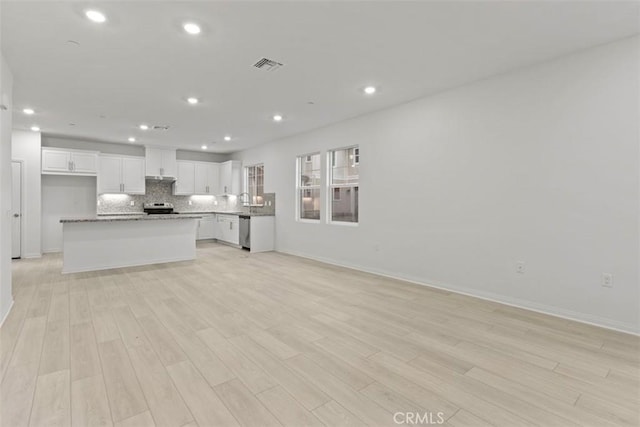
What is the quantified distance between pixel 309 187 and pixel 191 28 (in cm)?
415

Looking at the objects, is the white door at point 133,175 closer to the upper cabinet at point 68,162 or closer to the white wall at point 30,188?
the upper cabinet at point 68,162

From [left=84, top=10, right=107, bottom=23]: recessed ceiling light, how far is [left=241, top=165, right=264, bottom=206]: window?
558 centimetres

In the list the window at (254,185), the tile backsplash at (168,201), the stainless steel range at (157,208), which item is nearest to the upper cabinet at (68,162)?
the tile backsplash at (168,201)

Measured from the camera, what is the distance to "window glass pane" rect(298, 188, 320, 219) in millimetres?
6344

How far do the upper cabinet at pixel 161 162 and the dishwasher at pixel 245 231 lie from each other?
249 centimetres

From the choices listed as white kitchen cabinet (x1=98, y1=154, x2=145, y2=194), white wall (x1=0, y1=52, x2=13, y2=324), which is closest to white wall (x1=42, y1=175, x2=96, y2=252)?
white kitchen cabinet (x1=98, y1=154, x2=145, y2=194)

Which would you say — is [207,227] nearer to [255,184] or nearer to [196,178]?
[196,178]

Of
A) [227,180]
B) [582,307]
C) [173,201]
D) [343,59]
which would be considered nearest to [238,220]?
[227,180]

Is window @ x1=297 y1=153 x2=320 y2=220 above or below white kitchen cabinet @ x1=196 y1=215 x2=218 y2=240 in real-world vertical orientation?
above

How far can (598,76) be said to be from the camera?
293 cm

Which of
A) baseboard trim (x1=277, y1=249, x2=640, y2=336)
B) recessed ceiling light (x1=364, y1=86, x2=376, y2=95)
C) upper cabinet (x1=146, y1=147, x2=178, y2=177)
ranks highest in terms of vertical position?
recessed ceiling light (x1=364, y1=86, x2=376, y2=95)

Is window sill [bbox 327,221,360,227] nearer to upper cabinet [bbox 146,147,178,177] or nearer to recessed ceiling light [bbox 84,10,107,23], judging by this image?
recessed ceiling light [bbox 84,10,107,23]

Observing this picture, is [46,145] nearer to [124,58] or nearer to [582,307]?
[124,58]

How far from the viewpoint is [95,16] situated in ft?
8.05
